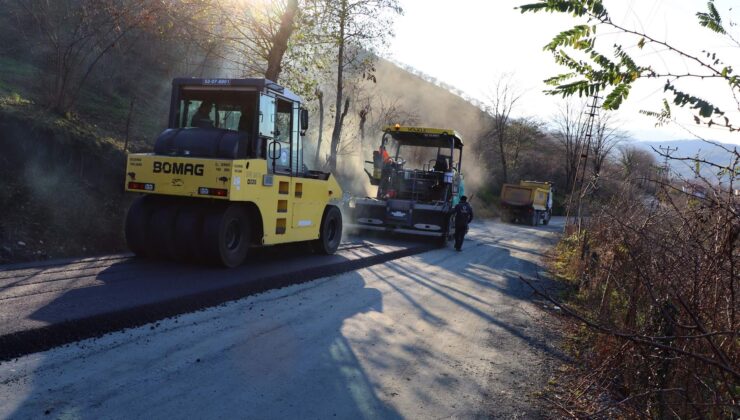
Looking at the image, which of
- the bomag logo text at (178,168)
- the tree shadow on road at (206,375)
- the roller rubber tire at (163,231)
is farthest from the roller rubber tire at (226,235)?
the tree shadow on road at (206,375)

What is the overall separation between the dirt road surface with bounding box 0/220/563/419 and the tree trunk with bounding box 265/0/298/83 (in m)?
9.28

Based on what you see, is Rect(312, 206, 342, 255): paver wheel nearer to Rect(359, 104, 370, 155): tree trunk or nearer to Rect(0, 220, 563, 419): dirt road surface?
Rect(0, 220, 563, 419): dirt road surface

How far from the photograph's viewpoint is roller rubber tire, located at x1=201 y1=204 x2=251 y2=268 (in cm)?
878

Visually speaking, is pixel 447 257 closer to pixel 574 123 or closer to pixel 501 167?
pixel 574 123

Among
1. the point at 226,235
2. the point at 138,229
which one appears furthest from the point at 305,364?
the point at 138,229

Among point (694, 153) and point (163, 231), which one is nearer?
point (694, 153)

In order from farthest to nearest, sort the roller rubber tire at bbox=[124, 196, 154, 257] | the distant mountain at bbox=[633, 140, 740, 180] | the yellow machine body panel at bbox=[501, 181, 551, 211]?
Result: 1. the yellow machine body panel at bbox=[501, 181, 551, 211]
2. the roller rubber tire at bbox=[124, 196, 154, 257]
3. the distant mountain at bbox=[633, 140, 740, 180]

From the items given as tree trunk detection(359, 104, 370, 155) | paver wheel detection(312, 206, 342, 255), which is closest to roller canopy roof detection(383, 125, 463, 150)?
paver wheel detection(312, 206, 342, 255)

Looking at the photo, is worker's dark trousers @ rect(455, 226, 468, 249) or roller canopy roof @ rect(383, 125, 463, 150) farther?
roller canopy roof @ rect(383, 125, 463, 150)

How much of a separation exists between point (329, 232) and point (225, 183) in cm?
396

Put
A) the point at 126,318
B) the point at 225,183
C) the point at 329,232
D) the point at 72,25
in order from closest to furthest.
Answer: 1. the point at 126,318
2. the point at 225,183
3. the point at 329,232
4. the point at 72,25

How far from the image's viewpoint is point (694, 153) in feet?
12.8

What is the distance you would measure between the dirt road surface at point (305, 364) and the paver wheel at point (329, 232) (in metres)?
3.21

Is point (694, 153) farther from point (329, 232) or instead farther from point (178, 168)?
point (329, 232)
